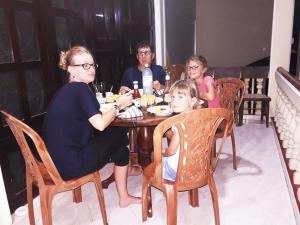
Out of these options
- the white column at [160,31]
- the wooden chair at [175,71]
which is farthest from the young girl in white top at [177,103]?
the white column at [160,31]

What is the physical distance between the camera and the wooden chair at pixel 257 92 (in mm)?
3919

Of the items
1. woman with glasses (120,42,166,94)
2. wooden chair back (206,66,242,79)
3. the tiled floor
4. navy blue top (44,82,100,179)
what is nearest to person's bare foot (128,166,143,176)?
the tiled floor

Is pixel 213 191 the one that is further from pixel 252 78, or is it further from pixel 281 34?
pixel 252 78

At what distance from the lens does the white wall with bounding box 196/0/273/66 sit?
6625 millimetres

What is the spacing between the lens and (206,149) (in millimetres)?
1514

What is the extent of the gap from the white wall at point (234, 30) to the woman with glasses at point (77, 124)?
18.9 feet

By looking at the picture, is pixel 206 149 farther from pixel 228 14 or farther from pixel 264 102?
pixel 228 14

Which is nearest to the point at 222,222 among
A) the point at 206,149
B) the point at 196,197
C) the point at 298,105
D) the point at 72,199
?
the point at 196,197


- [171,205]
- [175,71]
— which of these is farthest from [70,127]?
[175,71]

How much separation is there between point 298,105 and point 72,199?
1844 millimetres

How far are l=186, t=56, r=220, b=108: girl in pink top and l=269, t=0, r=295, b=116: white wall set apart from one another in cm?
180

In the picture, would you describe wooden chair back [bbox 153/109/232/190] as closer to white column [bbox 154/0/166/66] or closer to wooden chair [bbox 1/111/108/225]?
wooden chair [bbox 1/111/108/225]

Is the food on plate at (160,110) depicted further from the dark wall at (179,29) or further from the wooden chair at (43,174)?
the dark wall at (179,29)

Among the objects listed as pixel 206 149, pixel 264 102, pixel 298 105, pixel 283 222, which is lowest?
pixel 283 222
